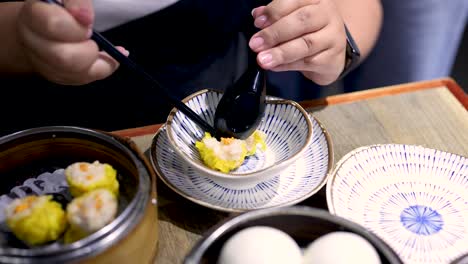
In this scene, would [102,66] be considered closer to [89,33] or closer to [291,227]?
[89,33]

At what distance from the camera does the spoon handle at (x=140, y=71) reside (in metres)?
0.81

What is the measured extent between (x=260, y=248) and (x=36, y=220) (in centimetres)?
30

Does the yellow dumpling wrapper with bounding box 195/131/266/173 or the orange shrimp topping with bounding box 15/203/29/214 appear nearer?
the orange shrimp topping with bounding box 15/203/29/214

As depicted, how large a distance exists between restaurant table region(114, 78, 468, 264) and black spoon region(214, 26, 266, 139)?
154 mm

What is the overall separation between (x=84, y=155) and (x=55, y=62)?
0.17 metres

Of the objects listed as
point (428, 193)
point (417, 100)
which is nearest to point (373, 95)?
point (417, 100)

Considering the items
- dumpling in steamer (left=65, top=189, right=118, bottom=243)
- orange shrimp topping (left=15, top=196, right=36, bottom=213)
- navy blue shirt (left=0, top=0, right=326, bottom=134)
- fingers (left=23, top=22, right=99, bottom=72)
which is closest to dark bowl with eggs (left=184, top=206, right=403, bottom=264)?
dumpling in steamer (left=65, top=189, right=118, bottom=243)

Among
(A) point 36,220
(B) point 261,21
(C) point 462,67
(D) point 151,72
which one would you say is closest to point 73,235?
(A) point 36,220

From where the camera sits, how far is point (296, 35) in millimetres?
982

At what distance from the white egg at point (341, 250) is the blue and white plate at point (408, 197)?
0.18 m

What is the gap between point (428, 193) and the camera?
3.05 ft

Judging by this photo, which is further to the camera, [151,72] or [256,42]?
[151,72]

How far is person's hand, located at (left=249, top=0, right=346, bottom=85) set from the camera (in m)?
0.96

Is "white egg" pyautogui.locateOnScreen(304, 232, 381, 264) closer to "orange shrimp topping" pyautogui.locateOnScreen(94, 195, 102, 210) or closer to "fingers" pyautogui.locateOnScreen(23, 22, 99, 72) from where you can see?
"orange shrimp topping" pyautogui.locateOnScreen(94, 195, 102, 210)
